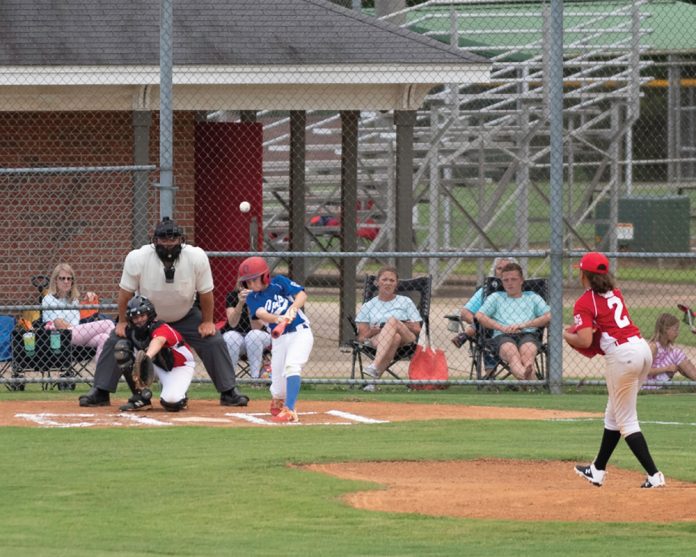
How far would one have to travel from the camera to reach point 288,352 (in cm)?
1164

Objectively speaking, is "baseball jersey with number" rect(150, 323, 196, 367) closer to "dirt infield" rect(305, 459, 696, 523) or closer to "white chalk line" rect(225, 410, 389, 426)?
"white chalk line" rect(225, 410, 389, 426)

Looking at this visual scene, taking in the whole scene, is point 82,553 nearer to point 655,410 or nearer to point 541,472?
point 541,472

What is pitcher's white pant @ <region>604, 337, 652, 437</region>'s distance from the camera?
28.4 ft

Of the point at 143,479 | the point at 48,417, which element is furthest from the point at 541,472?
the point at 48,417

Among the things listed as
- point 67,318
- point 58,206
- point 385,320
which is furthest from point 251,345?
point 58,206

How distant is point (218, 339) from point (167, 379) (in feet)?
1.88

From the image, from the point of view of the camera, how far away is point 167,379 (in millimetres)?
12297

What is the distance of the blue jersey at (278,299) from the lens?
11.6 metres

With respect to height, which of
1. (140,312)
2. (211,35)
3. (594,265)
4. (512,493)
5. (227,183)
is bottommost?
(512,493)

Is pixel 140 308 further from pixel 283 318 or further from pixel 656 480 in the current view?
pixel 656 480

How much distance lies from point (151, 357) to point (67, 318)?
2.78 meters

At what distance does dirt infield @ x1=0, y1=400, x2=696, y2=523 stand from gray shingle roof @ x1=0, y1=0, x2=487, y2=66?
5.34 metres

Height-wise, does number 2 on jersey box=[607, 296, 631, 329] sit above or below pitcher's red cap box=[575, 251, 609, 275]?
below

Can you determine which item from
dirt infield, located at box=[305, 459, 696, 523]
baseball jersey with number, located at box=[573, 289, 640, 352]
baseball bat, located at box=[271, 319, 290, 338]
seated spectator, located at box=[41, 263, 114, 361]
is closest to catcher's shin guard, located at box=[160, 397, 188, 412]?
baseball bat, located at box=[271, 319, 290, 338]
